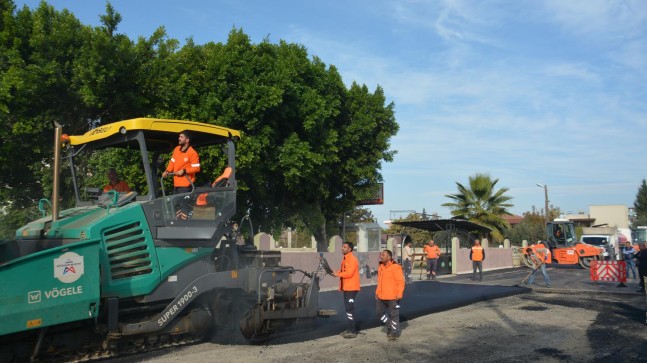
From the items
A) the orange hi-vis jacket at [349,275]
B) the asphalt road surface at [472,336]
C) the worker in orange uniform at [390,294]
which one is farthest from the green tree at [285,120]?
the worker in orange uniform at [390,294]

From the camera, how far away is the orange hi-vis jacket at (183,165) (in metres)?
7.17

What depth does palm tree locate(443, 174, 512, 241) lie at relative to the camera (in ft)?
116

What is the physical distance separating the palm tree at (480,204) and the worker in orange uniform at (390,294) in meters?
27.4

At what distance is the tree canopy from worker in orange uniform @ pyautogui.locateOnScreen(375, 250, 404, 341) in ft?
13.1

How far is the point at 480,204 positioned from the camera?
1406 inches

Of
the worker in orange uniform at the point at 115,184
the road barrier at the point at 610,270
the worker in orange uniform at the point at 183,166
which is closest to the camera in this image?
the worker in orange uniform at the point at 183,166

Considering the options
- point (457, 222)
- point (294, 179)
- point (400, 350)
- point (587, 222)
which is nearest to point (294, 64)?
point (294, 179)

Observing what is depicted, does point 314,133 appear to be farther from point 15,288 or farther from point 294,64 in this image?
point 15,288

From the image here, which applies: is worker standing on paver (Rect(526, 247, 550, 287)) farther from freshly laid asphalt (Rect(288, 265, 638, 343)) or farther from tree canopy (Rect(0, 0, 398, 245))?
tree canopy (Rect(0, 0, 398, 245))

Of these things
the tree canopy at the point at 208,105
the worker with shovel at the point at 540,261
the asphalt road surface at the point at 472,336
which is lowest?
the asphalt road surface at the point at 472,336

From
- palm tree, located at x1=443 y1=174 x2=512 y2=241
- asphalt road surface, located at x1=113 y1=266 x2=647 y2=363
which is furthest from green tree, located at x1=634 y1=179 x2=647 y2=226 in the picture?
asphalt road surface, located at x1=113 y1=266 x2=647 y2=363

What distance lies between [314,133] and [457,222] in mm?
9419

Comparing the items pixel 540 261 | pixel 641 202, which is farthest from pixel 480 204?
pixel 641 202

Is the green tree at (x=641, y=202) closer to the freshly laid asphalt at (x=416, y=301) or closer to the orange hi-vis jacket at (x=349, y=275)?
the freshly laid asphalt at (x=416, y=301)
